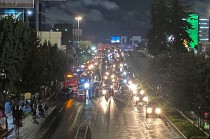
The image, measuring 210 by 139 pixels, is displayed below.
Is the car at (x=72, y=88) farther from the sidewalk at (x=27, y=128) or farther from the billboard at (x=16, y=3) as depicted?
the sidewalk at (x=27, y=128)

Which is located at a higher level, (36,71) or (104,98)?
(36,71)

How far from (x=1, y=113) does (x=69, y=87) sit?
45.3 meters

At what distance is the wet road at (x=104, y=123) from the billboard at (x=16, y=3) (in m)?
24.1

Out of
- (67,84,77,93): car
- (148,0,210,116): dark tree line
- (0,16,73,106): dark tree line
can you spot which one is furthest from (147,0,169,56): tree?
(0,16,73,106): dark tree line

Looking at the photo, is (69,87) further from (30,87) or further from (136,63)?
(136,63)

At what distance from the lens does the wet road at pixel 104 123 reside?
39.1 m

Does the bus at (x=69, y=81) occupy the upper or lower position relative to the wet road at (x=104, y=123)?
upper

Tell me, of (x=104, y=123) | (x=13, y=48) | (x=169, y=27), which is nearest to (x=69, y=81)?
(x=169, y=27)

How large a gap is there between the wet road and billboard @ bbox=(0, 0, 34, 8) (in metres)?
24.1

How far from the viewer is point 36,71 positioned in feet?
152

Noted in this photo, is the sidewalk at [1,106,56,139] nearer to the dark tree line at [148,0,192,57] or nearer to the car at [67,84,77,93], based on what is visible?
the car at [67,84,77,93]

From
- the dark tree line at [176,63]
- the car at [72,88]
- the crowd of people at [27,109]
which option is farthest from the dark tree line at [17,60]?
the car at [72,88]

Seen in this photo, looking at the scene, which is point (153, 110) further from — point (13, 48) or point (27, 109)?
point (13, 48)

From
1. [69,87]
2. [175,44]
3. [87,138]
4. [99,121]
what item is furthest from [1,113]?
[175,44]
